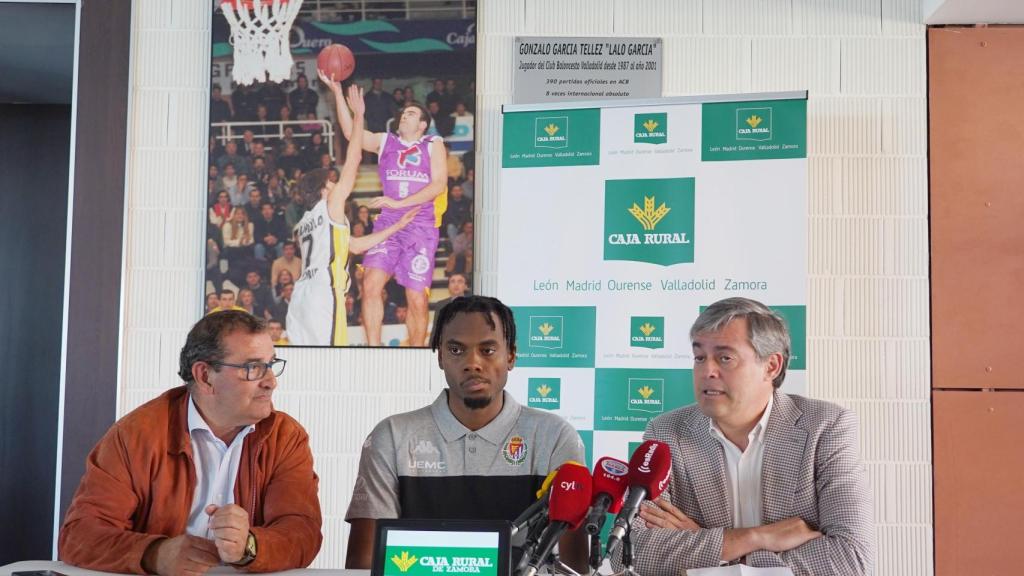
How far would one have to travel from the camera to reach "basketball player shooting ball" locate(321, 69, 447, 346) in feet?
13.7

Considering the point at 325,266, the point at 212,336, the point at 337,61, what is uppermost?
the point at 337,61

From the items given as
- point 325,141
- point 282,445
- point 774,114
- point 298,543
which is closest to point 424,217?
point 325,141

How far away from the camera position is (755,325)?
8.32ft

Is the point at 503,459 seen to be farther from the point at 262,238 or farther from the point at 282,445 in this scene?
the point at 262,238

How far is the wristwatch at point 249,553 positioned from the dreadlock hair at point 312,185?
2.24 m

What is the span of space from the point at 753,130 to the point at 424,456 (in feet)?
6.48

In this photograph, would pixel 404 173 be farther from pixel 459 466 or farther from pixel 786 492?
pixel 786 492

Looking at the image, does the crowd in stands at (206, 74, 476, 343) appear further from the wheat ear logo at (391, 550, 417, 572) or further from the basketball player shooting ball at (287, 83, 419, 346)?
the wheat ear logo at (391, 550, 417, 572)

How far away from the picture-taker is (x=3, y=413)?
502 centimetres

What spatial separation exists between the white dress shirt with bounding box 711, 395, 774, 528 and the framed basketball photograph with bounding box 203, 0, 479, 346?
182 centimetres

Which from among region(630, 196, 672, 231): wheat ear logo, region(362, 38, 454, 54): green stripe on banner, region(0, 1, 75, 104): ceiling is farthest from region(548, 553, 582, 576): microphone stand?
region(0, 1, 75, 104): ceiling

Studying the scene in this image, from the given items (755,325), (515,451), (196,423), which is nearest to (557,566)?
(515,451)

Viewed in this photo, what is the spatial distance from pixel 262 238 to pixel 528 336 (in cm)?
120

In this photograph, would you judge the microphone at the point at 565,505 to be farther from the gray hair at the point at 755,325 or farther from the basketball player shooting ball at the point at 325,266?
the basketball player shooting ball at the point at 325,266
